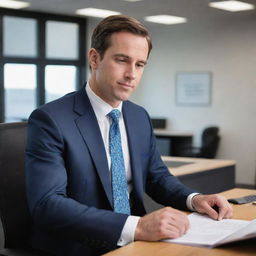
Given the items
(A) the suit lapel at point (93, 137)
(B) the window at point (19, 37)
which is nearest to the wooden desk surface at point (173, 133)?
(B) the window at point (19, 37)

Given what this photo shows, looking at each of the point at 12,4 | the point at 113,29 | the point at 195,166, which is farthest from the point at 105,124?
the point at 12,4

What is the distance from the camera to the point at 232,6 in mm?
7359

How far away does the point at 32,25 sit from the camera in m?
8.72

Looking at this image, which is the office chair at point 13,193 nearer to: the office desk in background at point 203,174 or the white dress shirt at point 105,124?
the white dress shirt at point 105,124

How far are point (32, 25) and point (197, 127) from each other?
10.4 feet

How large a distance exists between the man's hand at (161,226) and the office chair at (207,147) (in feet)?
23.3

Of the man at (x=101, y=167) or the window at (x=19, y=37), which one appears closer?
the man at (x=101, y=167)

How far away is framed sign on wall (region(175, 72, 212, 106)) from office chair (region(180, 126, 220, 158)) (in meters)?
0.54

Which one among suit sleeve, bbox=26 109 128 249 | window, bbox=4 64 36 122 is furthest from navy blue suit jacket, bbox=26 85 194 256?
window, bbox=4 64 36 122

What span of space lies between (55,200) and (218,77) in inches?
301

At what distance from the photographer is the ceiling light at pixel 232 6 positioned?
713 centimetres

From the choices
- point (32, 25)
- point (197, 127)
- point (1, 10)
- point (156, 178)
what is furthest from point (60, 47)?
point (156, 178)

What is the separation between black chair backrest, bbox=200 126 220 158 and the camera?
28.2ft

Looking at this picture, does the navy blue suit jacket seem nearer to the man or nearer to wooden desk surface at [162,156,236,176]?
the man
